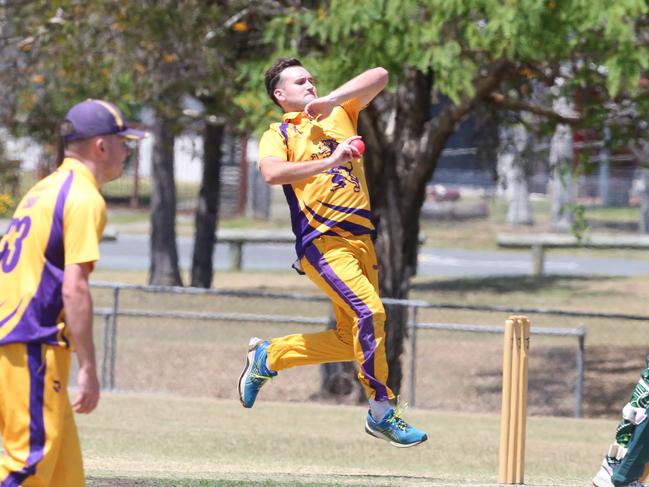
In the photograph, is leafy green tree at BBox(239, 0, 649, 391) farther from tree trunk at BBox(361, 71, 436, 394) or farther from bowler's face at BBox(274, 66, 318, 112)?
bowler's face at BBox(274, 66, 318, 112)

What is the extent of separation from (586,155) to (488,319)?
5.25m

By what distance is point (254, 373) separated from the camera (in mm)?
7852

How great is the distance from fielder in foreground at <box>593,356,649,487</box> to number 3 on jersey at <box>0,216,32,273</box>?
3.29m

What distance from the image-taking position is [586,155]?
15.8m

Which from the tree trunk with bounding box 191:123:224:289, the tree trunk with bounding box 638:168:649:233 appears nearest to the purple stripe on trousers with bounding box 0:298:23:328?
the tree trunk with bounding box 191:123:224:289

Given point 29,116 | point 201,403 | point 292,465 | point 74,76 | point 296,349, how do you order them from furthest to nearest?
point 29,116, point 74,76, point 201,403, point 292,465, point 296,349

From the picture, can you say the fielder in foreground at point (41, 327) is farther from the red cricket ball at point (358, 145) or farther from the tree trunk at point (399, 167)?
the tree trunk at point (399, 167)

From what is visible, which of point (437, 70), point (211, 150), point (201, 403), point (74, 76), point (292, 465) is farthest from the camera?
point (211, 150)

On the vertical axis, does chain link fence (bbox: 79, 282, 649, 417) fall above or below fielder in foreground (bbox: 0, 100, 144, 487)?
below

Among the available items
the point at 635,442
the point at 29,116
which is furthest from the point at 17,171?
the point at 635,442

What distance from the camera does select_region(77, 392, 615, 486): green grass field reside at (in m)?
8.38

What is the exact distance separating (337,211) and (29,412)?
8.31ft

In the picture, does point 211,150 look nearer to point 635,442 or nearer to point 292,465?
point 292,465

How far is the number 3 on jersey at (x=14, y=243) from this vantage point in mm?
5000
